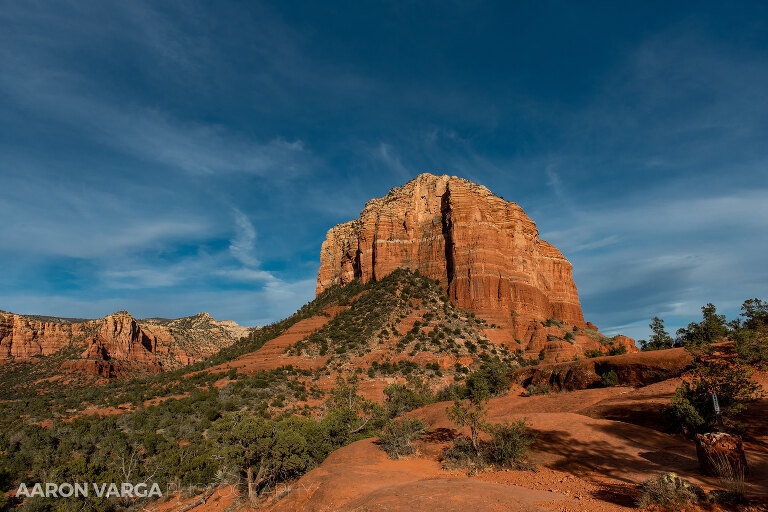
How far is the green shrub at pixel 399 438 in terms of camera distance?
52.0 ft

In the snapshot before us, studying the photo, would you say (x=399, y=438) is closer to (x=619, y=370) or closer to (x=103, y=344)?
(x=619, y=370)

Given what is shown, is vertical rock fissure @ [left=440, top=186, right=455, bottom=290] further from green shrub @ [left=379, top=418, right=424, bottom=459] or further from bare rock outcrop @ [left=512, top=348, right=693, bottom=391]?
green shrub @ [left=379, top=418, right=424, bottom=459]

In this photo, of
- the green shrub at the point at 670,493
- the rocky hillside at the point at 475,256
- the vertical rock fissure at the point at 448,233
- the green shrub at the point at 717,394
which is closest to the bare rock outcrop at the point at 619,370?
the green shrub at the point at 717,394

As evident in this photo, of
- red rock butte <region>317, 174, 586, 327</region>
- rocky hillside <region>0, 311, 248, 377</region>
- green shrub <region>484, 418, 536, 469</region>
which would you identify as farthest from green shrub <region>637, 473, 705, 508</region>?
rocky hillside <region>0, 311, 248, 377</region>

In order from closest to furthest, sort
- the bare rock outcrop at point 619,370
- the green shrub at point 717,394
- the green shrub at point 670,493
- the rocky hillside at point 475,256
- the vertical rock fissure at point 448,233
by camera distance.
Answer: the green shrub at point 670,493, the green shrub at point 717,394, the bare rock outcrop at point 619,370, the rocky hillside at point 475,256, the vertical rock fissure at point 448,233

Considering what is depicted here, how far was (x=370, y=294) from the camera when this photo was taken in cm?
6131

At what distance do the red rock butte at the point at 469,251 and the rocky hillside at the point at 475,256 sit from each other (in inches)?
6.2

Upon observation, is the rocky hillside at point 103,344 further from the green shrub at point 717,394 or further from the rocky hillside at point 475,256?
the green shrub at point 717,394

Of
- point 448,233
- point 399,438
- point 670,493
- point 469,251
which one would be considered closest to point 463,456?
point 399,438

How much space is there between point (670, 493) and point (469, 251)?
52.4 metres

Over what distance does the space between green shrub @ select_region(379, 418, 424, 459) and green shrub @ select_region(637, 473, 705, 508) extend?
977 cm

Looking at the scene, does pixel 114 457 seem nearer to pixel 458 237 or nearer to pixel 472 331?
pixel 472 331

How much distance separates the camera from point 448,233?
207 ft

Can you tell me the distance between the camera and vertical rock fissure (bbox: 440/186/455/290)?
60969mm
